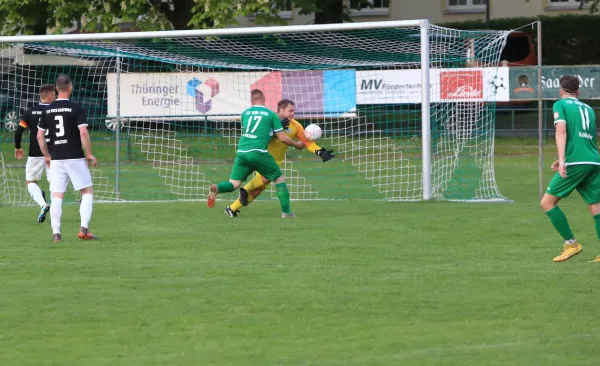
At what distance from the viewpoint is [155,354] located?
6.95m

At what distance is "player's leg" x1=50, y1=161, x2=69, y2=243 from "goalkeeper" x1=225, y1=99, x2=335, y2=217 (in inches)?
123

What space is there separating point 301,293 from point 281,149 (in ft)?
22.7

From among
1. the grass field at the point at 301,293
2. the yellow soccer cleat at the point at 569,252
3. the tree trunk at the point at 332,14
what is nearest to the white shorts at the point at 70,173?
the grass field at the point at 301,293

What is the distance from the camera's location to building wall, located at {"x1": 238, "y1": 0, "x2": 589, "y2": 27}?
43469 millimetres

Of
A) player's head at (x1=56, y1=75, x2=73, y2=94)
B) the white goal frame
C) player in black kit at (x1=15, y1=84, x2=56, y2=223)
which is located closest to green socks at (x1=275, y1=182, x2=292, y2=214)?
the white goal frame

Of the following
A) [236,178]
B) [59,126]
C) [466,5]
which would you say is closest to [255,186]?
[236,178]

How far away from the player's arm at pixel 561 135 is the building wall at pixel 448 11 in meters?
33.1

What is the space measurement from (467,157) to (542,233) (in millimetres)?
7226

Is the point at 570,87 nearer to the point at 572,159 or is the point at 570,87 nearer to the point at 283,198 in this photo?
the point at 572,159

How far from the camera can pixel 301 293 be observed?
8.99 m

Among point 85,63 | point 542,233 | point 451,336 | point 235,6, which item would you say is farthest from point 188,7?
point 451,336

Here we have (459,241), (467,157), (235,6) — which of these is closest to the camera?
(459,241)

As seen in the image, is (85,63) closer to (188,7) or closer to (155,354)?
(188,7)

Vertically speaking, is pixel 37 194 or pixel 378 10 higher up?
pixel 378 10
